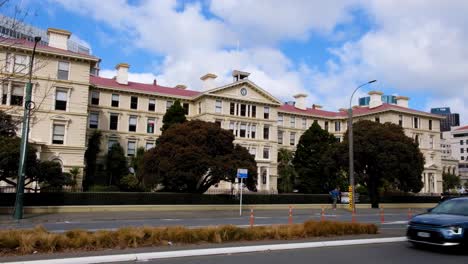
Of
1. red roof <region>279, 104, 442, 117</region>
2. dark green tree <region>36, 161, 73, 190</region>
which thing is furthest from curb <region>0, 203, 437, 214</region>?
red roof <region>279, 104, 442, 117</region>

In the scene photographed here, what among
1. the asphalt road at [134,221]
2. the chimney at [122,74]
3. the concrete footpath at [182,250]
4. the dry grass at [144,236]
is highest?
the chimney at [122,74]

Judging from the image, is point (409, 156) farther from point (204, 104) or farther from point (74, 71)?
point (74, 71)

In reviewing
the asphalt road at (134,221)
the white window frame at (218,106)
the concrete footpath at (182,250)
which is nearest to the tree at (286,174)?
the white window frame at (218,106)

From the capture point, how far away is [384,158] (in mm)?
40312

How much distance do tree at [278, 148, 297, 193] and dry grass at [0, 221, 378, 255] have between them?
43.6 m

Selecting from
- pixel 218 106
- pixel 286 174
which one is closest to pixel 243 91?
pixel 218 106

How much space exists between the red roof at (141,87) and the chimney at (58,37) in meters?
7.34

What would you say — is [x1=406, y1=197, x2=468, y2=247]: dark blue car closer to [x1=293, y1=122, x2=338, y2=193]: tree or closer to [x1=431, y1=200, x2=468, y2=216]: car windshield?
[x1=431, y1=200, x2=468, y2=216]: car windshield

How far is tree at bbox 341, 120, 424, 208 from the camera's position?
40.5m

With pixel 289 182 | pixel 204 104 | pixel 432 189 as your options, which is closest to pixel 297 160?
pixel 289 182

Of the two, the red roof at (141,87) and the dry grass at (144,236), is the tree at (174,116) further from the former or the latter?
the dry grass at (144,236)

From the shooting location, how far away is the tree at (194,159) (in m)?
31.9

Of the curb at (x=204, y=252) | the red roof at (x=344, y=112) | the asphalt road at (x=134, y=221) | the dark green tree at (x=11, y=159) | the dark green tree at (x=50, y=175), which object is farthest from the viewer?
the red roof at (x=344, y=112)

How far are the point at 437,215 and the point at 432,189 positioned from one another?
6759cm
